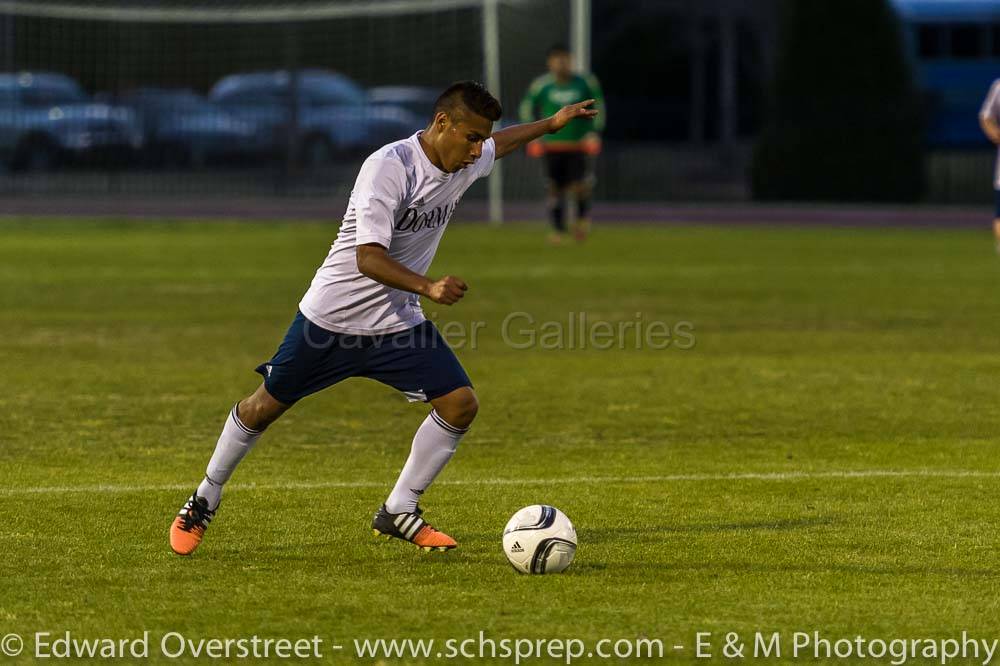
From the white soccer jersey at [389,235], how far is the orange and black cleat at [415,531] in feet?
2.46

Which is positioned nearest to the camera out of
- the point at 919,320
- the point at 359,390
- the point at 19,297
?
the point at 359,390

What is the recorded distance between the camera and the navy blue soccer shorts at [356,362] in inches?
281

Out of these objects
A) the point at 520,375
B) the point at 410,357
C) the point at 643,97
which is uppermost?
the point at 410,357

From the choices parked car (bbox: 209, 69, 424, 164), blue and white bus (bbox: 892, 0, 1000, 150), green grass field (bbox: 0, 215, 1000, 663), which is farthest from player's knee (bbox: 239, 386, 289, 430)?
blue and white bus (bbox: 892, 0, 1000, 150)

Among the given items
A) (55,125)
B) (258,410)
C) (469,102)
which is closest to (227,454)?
(258,410)

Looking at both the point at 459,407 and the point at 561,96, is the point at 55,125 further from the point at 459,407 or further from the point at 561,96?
the point at 459,407

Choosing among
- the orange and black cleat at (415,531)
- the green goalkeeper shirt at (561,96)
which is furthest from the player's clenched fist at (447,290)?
the green goalkeeper shirt at (561,96)

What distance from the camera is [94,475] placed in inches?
349

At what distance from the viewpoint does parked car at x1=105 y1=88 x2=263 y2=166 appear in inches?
1547

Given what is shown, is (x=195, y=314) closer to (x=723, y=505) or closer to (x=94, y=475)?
(x=94, y=475)

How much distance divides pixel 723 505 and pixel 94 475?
307 cm

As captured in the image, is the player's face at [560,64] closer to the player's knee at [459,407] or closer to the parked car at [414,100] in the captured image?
the parked car at [414,100]

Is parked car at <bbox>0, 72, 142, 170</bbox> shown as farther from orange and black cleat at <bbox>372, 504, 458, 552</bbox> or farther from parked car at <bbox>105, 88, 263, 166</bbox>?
orange and black cleat at <bbox>372, 504, 458, 552</bbox>

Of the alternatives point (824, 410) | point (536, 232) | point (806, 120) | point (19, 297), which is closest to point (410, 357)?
point (824, 410)
